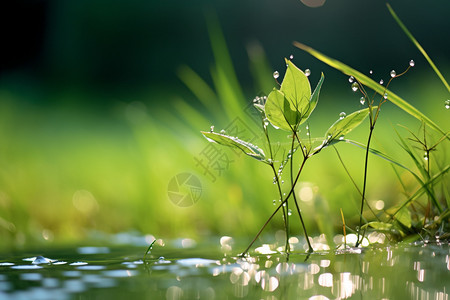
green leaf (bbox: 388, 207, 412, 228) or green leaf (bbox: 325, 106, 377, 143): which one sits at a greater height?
green leaf (bbox: 325, 106, 377, 143)

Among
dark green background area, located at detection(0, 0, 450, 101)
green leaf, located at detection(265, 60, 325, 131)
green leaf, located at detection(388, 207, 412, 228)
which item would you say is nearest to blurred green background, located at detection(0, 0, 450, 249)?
dark green background area, located at detection(0, 0, 450, 101)

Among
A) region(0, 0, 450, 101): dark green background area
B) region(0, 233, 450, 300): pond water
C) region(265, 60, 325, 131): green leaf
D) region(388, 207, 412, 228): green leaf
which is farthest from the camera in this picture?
region(0, 0, 450, 101): dark green background area

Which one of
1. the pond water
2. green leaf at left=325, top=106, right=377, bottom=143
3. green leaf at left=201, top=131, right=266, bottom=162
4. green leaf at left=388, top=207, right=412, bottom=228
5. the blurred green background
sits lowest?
the pond water

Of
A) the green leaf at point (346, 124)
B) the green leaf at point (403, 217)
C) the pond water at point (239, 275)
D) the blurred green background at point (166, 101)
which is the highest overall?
the blurred green background at point (166, 101)

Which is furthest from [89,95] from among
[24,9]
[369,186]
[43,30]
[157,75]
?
[369,186]

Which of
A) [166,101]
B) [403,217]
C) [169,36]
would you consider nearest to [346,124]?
[403,217]

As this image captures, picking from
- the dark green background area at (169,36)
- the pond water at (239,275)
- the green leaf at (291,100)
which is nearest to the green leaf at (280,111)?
the green leaf at (291,100)

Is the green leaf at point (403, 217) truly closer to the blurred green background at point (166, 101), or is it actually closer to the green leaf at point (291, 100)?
the blurred green background at point (166, 101)

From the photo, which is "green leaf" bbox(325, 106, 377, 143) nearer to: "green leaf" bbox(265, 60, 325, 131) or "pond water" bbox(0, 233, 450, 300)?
"green leaf" bbox(265, 60, 325, 131)
